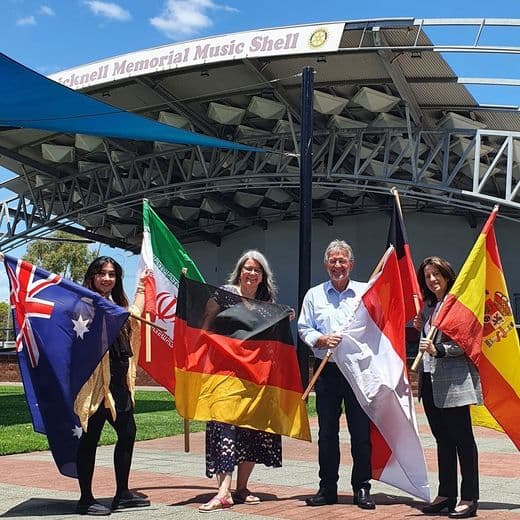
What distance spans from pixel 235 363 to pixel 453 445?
1565mm

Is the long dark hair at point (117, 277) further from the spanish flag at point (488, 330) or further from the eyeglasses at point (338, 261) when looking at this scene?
the spanish flag at point (488, 330)

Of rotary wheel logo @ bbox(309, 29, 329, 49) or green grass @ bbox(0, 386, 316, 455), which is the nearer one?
green grass @ bbox(0, 386, 316, 455)

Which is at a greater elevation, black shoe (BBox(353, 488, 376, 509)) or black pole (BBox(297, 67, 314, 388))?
black pole (BBox(297, 67, 314, 388))

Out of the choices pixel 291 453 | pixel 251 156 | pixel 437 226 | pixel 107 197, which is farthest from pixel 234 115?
pixel 291 453

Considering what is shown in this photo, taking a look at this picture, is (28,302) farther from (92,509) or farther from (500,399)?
(500,399)

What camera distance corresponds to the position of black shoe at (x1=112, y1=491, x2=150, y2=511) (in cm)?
541

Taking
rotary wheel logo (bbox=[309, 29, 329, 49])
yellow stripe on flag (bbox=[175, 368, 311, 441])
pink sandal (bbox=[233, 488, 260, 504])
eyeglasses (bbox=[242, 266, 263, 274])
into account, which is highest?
rotary wheel logo (bbox=[309, 29, 329, 49])

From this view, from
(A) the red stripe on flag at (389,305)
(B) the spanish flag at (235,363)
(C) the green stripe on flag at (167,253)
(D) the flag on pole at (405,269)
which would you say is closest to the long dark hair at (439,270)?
(D) the flag on pole at (405,269)

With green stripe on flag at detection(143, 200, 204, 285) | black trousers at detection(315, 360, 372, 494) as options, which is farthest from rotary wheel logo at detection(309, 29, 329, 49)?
black trousers at detection(315, 360, 372, 494)

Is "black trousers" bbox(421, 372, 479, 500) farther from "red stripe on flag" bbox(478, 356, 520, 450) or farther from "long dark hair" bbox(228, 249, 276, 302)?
"long dark hair" bbox(228, 249, 276, 302)

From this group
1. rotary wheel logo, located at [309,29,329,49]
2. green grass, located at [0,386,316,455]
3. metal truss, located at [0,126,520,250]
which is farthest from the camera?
metal truss, located at [0,126,520,250]

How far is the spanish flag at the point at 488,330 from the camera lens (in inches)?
214

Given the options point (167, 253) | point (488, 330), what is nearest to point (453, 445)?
point (488, 330)

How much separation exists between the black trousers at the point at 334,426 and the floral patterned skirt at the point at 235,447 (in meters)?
0.37
